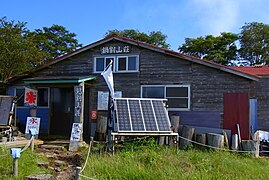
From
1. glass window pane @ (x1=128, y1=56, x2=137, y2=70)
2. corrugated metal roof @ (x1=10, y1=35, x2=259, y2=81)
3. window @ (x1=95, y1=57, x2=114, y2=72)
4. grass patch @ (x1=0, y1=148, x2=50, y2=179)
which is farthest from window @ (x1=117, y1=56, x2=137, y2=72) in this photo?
grass patch @ (x1=0, y1=148, x2=50, y2=179)

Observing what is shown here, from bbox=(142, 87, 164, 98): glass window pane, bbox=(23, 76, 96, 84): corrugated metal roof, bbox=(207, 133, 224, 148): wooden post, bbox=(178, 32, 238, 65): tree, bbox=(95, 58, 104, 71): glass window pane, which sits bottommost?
bbox=(207, 133, 224, 148): wooden post

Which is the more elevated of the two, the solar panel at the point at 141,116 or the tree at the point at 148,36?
the tree at the point at 148,36

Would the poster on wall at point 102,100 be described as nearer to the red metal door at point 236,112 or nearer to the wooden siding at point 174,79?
the wooden siding at point 174,79

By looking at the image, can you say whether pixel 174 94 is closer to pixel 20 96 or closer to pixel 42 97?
pixel 42 97

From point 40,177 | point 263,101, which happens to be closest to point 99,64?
point 40,177

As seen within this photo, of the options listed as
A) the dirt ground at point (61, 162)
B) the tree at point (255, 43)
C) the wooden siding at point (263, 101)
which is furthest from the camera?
the tree at point (255, 43)

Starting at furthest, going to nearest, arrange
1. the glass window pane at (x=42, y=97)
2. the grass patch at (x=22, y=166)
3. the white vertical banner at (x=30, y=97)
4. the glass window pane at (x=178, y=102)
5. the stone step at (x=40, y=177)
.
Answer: the glass window pane at (x=42, y=97)
the white vertical banner at (x=30, y=97)
the glass window pane at (x=178, y=102)
the grass patch at (x=22, y=166)
the stone step at (x=40, y=177)

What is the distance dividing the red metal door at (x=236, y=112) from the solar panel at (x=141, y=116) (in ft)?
9.34

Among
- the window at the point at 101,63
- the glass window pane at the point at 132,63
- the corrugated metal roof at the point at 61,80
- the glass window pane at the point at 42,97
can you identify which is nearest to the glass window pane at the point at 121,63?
the glass window pane at the point at 132,63

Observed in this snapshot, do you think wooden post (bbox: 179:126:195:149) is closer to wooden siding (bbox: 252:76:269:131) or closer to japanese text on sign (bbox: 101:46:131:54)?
japanese text on sign (bbox: 101:46:131:54)

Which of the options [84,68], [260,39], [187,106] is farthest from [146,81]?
[260,39]

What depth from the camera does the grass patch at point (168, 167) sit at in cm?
622

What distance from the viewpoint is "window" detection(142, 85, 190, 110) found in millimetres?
12536

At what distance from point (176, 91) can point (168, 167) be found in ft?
20.4
